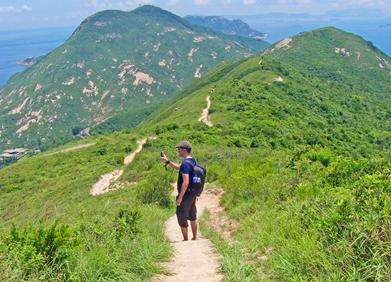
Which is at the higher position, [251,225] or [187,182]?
[187,182]

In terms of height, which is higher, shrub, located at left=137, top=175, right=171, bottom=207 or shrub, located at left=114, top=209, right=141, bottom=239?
shrub, located at left=114, top=209, right=141, bottom=239

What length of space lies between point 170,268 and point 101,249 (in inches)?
66.3

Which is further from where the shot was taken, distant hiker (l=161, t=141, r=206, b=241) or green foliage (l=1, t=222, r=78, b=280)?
distant hiker (l=161, t=141, r=206, b=241)

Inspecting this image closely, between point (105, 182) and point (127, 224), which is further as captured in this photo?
point (105, 182)

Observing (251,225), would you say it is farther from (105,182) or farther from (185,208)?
(105,182)

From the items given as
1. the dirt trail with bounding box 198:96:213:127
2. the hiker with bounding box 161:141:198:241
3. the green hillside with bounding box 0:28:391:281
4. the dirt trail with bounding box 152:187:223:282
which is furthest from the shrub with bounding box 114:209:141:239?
→ the dirt trail with bounding box 198:96:213:127

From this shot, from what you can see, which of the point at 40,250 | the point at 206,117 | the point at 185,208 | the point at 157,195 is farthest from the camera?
the point at 206,117

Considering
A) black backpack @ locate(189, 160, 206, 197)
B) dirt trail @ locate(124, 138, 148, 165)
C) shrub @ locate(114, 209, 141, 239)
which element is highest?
black backpack @ locate(189, 160, 206, 197)

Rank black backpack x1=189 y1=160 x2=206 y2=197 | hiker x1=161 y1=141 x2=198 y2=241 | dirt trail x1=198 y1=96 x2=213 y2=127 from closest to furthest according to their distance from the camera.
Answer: hiker x1=161 y1=141 x2=198 y2=241
black backpack x1=189 y1=160 x2=206 y2=197
dirt trail x1=198 y1=96 x2=213 y2=127

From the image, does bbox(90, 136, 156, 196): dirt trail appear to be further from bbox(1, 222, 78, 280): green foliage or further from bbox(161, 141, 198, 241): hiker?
bbox(1, 222, 78, 280): green foliage

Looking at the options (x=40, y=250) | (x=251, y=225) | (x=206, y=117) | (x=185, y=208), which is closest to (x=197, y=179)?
(x=185, y=208)

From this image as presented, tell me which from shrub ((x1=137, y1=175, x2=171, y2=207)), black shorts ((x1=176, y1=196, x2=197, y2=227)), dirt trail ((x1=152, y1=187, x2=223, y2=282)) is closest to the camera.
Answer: dirt trail ((x1=152, y1=187, x2=223, y2=282))

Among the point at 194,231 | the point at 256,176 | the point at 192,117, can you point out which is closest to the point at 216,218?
the point at 256,176

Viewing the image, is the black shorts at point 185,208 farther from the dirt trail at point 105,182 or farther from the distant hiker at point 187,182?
the dirt trail at point 105,182
